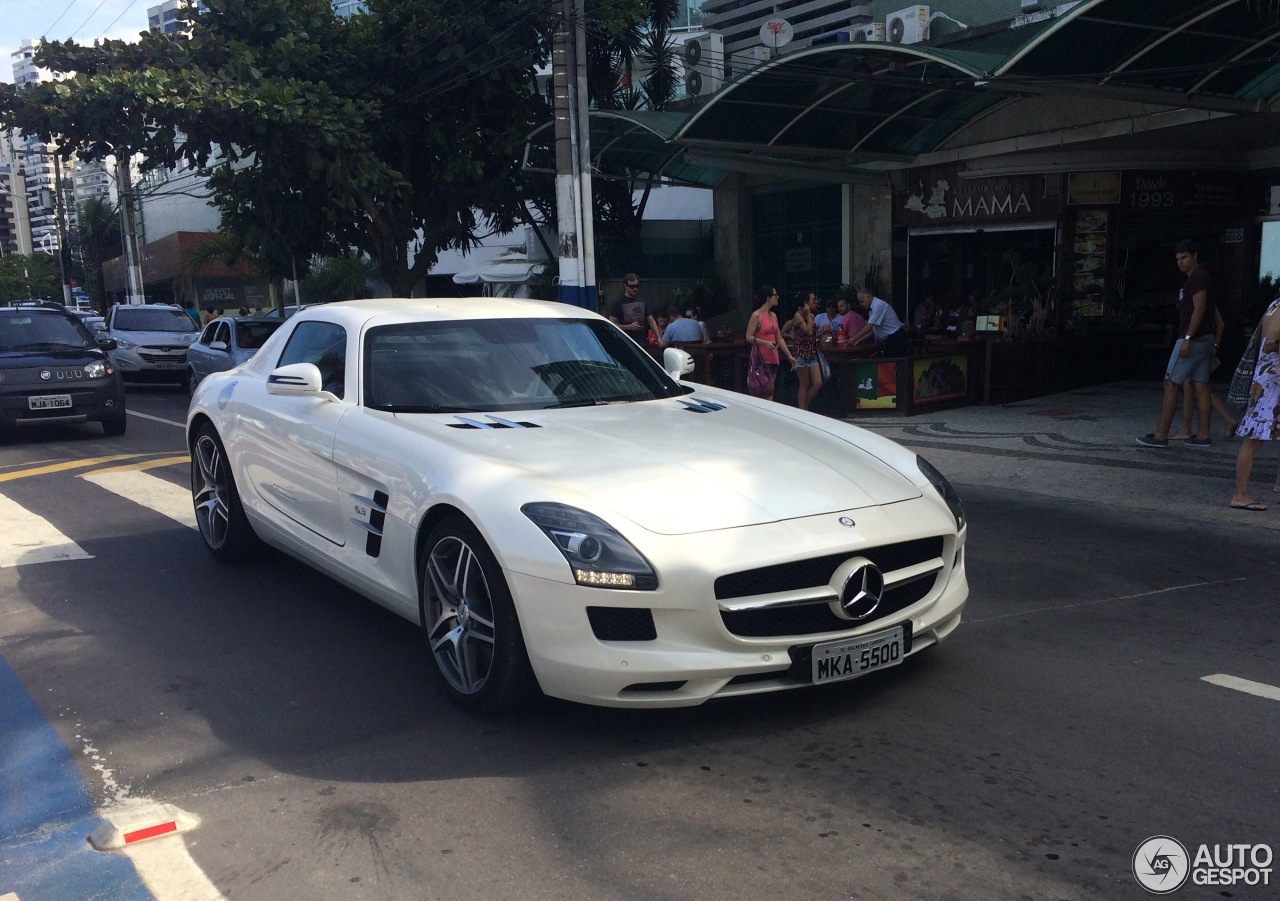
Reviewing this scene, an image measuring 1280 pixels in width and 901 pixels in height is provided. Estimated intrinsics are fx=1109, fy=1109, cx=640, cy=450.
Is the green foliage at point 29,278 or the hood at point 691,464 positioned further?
the green foliage at point 29,278

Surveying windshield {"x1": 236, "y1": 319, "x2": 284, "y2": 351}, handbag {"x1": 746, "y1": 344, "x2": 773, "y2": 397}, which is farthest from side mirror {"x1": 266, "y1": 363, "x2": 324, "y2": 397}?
windshield {"x1": 236, "y1": 319, "x2": 284, "y2": 351}

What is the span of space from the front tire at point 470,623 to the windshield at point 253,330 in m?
13.2

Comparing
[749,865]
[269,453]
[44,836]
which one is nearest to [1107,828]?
[749,865]

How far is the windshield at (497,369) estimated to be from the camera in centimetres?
508

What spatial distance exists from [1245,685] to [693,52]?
22.1 m

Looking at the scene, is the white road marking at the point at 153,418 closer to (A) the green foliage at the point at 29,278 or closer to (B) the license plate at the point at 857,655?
(B) the license plate at the point at 857,655

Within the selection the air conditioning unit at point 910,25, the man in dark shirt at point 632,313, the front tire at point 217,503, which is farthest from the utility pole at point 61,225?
the front tire at point 217,503

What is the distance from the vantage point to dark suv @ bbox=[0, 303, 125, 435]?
12.5 meters

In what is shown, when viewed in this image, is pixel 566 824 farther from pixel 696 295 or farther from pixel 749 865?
pixel 696 295

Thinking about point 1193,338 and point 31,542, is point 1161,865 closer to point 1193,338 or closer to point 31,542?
point 31,542

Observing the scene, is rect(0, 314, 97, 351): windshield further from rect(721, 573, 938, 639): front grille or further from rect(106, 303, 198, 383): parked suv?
rect(721, 573, 938, 639): front grille

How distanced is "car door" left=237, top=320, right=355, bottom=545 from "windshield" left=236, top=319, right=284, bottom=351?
1095 cm

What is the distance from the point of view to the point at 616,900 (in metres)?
2.90

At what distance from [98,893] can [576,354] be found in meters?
3.28
